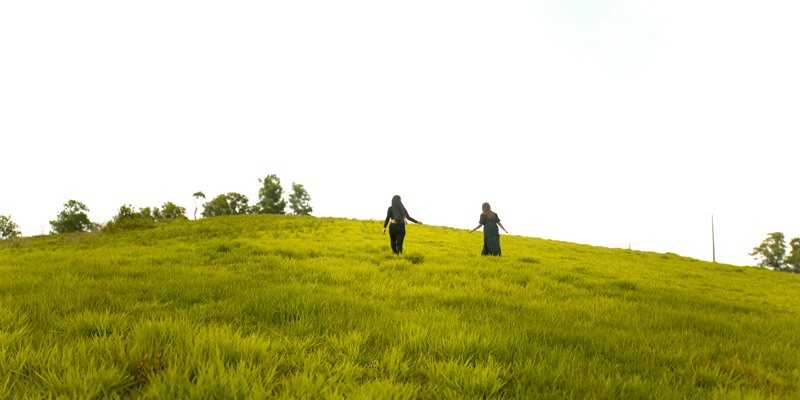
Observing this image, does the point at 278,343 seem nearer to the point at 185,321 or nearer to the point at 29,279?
the point at 185,321

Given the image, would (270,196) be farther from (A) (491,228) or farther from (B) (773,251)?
(B) (773,251)

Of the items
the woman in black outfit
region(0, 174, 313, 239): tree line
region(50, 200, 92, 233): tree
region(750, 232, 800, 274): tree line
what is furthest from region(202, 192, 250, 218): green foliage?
region(750, 232, 800, 274): tree line

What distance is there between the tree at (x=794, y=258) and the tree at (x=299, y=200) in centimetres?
9735

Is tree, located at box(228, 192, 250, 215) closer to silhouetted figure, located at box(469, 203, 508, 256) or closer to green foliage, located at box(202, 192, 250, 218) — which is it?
green foliage, located at box(202, 192, 250, 218)

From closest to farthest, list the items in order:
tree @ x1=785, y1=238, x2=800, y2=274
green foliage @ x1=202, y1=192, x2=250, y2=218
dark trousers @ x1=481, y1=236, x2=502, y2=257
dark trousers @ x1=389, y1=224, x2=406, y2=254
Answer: dark trousers @ x1=389, y1=224, x2=406, y2=254, dark trousers @ x1=481, y1=236, x2=502, y2=257, tree @ x1=785, y1=238, x2=800, y2=274, green foliage @ x1=202, y1=192, x2=250, y2=218

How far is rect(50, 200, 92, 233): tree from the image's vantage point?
218 feet

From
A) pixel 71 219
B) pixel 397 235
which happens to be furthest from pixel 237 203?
pixel 397 235

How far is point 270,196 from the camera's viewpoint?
7462cm

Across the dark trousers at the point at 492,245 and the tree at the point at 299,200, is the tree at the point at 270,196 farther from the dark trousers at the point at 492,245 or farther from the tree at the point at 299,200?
the dark trousers at the point at 492,245

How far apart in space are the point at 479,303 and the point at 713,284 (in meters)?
18.7

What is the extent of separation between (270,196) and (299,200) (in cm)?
815

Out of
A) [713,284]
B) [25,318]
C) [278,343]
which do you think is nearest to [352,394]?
[278,343]

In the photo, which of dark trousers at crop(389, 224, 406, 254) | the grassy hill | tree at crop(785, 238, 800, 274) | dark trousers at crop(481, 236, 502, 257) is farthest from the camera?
tree at crop(785, 238, 800, 274)

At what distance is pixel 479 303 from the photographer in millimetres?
5508
